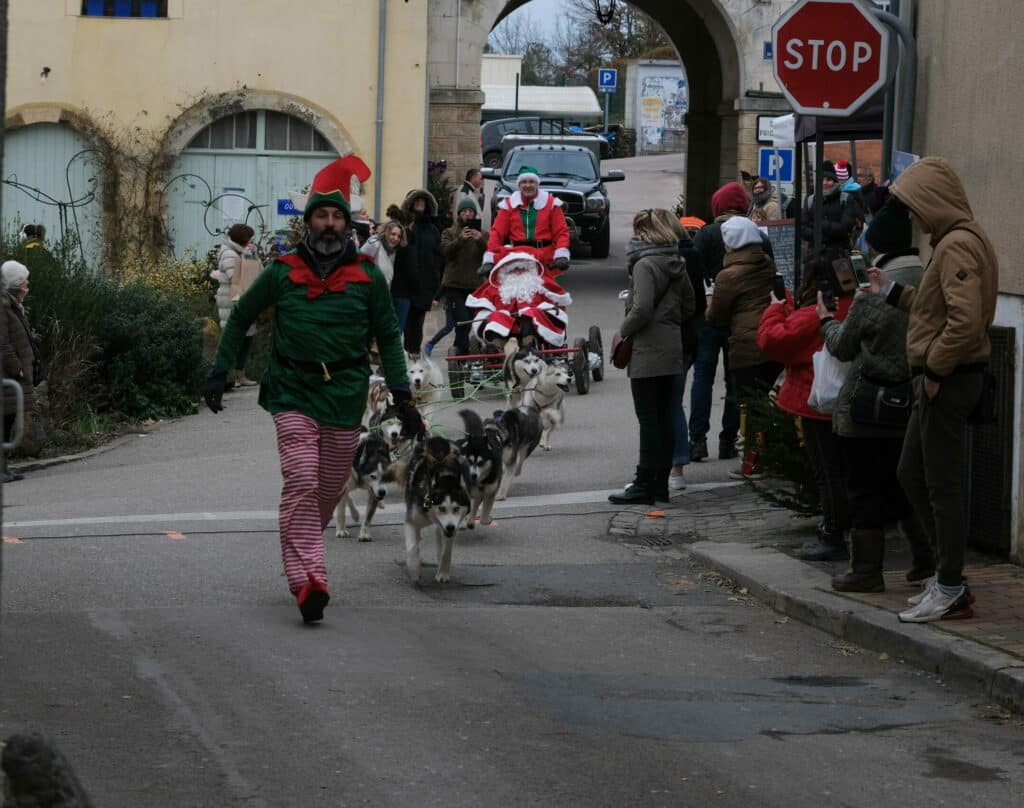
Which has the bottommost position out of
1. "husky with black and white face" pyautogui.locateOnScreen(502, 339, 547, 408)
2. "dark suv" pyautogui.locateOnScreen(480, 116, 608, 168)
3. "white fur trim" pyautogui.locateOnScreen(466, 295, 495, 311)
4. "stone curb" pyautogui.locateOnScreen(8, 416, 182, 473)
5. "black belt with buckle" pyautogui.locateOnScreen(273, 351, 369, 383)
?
"stone curb" pyautogui.locateOnScreen(8, 416, 182, 473)

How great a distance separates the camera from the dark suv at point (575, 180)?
3428cm

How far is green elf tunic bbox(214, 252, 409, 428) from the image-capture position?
8.07 metres

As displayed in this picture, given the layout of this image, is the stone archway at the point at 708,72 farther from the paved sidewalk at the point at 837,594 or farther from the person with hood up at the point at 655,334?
the paved sidewalk at the point at 837,594

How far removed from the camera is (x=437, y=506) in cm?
934

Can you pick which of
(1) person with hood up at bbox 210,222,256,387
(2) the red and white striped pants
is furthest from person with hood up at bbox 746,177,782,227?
(2) the red and white striped pants

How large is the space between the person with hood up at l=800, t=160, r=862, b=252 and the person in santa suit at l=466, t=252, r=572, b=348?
2.81 m

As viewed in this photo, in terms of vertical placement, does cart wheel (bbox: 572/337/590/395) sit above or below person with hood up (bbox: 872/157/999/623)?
below

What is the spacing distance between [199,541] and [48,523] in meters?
1.54

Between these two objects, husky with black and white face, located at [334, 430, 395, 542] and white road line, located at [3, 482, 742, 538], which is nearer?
husky with black and white face, located at [334, 430, 395, 542]

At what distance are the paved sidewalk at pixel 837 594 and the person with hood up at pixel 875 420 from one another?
0.75ft

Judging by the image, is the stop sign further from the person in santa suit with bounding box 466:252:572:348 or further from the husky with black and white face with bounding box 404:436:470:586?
the person in santa suit with bounding box 466:252:572:348

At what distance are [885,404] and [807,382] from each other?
1.24m

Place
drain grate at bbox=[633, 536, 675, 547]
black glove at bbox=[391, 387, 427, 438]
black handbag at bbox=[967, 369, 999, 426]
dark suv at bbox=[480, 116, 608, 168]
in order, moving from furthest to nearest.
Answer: dark suv at bbox=[480, 116, 608, 168] → drain grate at bbox=[633, 536, 675, 547] → black glove at bbox=[391, 387, 427, 438] → black handbag at bbox=[967, 369, 999, 426]

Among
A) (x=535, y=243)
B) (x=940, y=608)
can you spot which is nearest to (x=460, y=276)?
(x=535, y=243)
